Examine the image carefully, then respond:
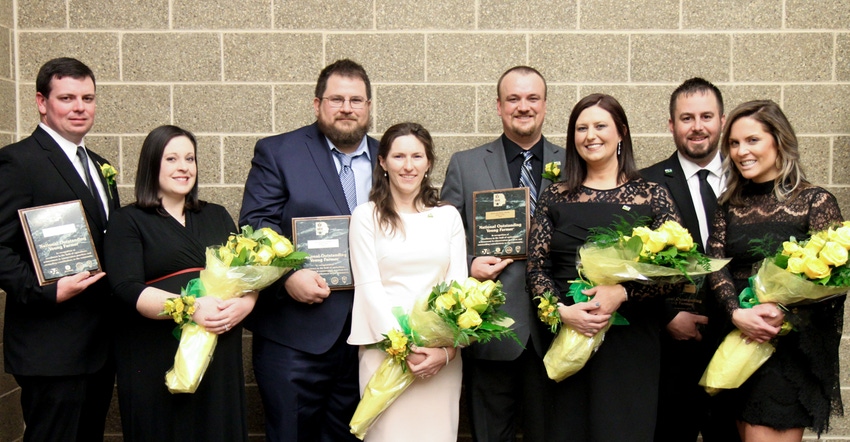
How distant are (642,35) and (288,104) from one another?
2199mm

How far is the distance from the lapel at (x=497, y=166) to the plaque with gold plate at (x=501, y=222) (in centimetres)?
22

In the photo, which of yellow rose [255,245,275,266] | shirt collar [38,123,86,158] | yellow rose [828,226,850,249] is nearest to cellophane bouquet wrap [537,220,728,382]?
yellow rose [828,226,850,249]

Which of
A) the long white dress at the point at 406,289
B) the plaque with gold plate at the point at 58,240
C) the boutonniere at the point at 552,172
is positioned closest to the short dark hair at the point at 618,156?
the boutonniere at the point at 552,172

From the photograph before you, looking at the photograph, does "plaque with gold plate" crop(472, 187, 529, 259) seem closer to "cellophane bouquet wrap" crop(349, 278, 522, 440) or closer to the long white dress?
the long white dress

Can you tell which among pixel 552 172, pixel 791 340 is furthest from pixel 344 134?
pixel 791 340

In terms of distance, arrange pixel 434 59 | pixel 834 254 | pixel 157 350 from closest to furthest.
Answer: pixel 834 254
pixel 157 350
pixel 434 59

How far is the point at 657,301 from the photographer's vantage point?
10.8ft

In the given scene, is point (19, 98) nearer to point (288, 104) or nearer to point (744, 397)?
point (288, 104)

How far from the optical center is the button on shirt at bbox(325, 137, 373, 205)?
3799mm

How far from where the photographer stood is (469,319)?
9.81 feet

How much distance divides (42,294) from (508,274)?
2.02m

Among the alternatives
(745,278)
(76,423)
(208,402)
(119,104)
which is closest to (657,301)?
(745,278)

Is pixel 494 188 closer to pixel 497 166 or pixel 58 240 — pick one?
pixel 497 166

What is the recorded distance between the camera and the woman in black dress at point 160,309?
318 cm
